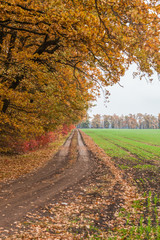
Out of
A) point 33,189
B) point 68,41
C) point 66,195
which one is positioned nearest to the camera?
point 68,41

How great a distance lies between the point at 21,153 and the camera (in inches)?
898

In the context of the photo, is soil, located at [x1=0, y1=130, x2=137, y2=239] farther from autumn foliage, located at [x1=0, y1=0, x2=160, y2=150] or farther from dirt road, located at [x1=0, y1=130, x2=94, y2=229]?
autumn foliage, located at [x1=0, y1=0, x2=160, y2=150]

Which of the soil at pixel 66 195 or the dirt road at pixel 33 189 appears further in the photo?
the dirt road at pixel 33 189

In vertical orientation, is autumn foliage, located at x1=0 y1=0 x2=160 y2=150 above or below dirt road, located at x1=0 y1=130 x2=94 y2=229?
above

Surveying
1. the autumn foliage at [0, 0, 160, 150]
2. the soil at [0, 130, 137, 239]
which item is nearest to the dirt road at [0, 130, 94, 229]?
the soil at [0, 130, 137, 239]

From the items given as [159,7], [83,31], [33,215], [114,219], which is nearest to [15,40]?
[83,31]

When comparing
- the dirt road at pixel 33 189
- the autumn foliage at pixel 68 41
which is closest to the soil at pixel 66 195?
the dirt road at pixel 33 189

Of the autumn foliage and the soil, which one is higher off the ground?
the autumn foliage

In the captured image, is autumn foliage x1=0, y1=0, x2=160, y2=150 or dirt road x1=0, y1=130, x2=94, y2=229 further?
dirt road x1=0, y1=130, x2=94, y2=229

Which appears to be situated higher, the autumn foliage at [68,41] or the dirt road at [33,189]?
the autumn foliage at [68,41]

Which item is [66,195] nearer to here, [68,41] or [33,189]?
[33,189]

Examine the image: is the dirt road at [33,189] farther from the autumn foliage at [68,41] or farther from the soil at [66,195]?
the autumn foliage at [68,41]

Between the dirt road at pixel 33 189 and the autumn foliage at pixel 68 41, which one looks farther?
the dirt road at pixel 33 189

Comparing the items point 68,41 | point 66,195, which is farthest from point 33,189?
point 68,41
